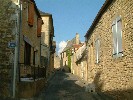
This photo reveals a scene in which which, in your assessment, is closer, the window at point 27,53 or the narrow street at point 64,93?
the narrow street at point 64,93

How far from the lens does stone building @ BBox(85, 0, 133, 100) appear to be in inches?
398

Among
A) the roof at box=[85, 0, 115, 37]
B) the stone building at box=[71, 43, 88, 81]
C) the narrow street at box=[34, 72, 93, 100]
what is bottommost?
the narrow street at box=[34, 72, 93, 100]

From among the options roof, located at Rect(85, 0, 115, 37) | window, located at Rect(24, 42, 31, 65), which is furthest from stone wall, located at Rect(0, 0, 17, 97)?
roof, located at Rect(85, 0, 115, 37)

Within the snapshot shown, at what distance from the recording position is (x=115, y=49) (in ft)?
39.4

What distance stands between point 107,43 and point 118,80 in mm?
2862

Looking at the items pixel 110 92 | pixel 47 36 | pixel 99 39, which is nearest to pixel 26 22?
pixel 99 39

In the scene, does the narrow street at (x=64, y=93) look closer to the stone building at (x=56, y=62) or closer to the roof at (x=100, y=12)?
the roof at (x=100, y=12)

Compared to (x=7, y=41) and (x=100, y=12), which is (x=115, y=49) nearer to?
(x=100, y=12)

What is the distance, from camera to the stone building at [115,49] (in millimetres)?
10107

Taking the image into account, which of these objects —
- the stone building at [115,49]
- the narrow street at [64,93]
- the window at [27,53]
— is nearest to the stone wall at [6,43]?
the narrow street at [64,93]

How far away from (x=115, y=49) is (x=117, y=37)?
24.3 inches

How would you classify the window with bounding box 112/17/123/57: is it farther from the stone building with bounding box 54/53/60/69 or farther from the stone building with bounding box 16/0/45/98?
the stone building with bounding box 54/53/60/69

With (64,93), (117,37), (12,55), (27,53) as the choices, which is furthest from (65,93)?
(117,37)

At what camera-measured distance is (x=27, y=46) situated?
16500 mm
